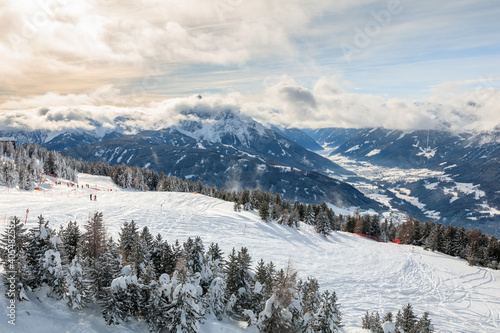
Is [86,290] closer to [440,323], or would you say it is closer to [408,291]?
[440,323]

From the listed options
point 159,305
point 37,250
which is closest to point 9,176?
point 37,250

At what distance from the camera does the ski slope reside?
19453 millimetres

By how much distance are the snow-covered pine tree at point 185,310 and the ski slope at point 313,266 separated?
106 inches

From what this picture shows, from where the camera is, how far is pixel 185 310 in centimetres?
1739

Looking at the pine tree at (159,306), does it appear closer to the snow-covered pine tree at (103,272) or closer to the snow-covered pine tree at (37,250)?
the snow-covered pine tree at (103,272)

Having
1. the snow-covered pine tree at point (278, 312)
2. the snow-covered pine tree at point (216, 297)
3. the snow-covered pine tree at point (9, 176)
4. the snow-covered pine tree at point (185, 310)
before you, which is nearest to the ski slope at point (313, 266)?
the snow-covered pine tree at point (216, 297)

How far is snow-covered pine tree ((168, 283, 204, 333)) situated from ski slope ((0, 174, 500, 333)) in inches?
106

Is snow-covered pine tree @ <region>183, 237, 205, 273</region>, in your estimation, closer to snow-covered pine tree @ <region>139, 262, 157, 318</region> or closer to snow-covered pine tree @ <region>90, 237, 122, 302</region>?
snow-covered pine tree @ <region>139, 262, 157, 318</region>

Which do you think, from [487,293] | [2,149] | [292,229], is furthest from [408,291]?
[2,149]

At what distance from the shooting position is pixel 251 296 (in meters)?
22.0

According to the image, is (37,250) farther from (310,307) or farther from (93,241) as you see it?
(310,307)

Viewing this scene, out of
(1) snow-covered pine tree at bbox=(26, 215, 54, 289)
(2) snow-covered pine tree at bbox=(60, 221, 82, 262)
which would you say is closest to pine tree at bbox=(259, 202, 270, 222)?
(2) snow-covered pine tree at bbox=(60, 221, 82, 262)

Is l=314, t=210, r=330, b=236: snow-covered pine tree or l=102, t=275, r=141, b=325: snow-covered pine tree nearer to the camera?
l=102, t=275, r=141, b=325: snow-covered pine tree

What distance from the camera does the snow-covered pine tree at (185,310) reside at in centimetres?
1718
